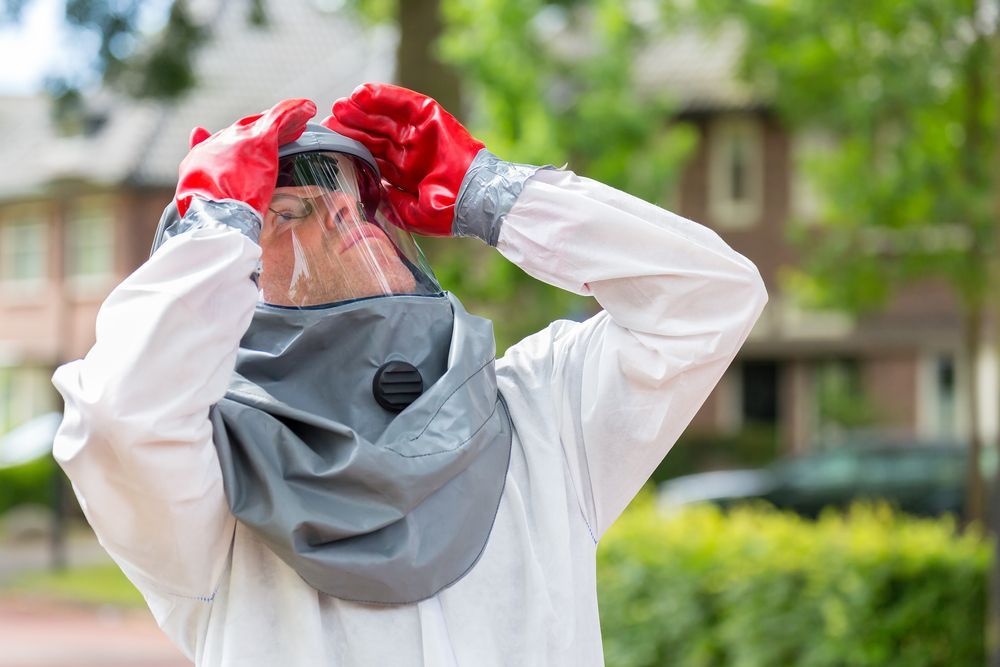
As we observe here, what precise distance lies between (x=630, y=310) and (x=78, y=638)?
1087 centimetres

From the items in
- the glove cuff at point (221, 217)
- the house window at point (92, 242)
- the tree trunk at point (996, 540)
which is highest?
the glove cuff at point (221, 217)

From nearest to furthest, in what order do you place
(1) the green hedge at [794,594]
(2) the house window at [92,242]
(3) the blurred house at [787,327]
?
(1) the green hedge at [794,594]
(3) the blurred house at [787,327]
(2) the house window at [92,242]

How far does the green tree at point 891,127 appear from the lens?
9328mm

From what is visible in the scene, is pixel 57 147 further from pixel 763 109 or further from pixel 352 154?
pixel 352 154

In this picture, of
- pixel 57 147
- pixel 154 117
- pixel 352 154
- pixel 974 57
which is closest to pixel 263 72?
pixel 154 117

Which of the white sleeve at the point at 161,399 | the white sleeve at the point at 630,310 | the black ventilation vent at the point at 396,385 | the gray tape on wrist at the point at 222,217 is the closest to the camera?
the white sleeve at the point at 161,399

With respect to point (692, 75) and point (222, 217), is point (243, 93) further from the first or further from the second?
point (222, 217)

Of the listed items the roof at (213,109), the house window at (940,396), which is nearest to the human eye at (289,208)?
the roof at (213,109)

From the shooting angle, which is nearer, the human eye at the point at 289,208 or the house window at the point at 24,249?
the human eye at the point at 289,208

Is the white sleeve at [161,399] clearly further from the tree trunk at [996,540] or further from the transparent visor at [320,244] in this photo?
the tree trunk at [996,540]

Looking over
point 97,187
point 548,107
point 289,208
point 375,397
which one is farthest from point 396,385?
point 97,187

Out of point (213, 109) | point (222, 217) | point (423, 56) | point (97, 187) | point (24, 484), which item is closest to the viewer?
point (222, 217)

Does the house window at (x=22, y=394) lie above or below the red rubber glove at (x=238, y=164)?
below

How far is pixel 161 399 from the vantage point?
1864 mm
